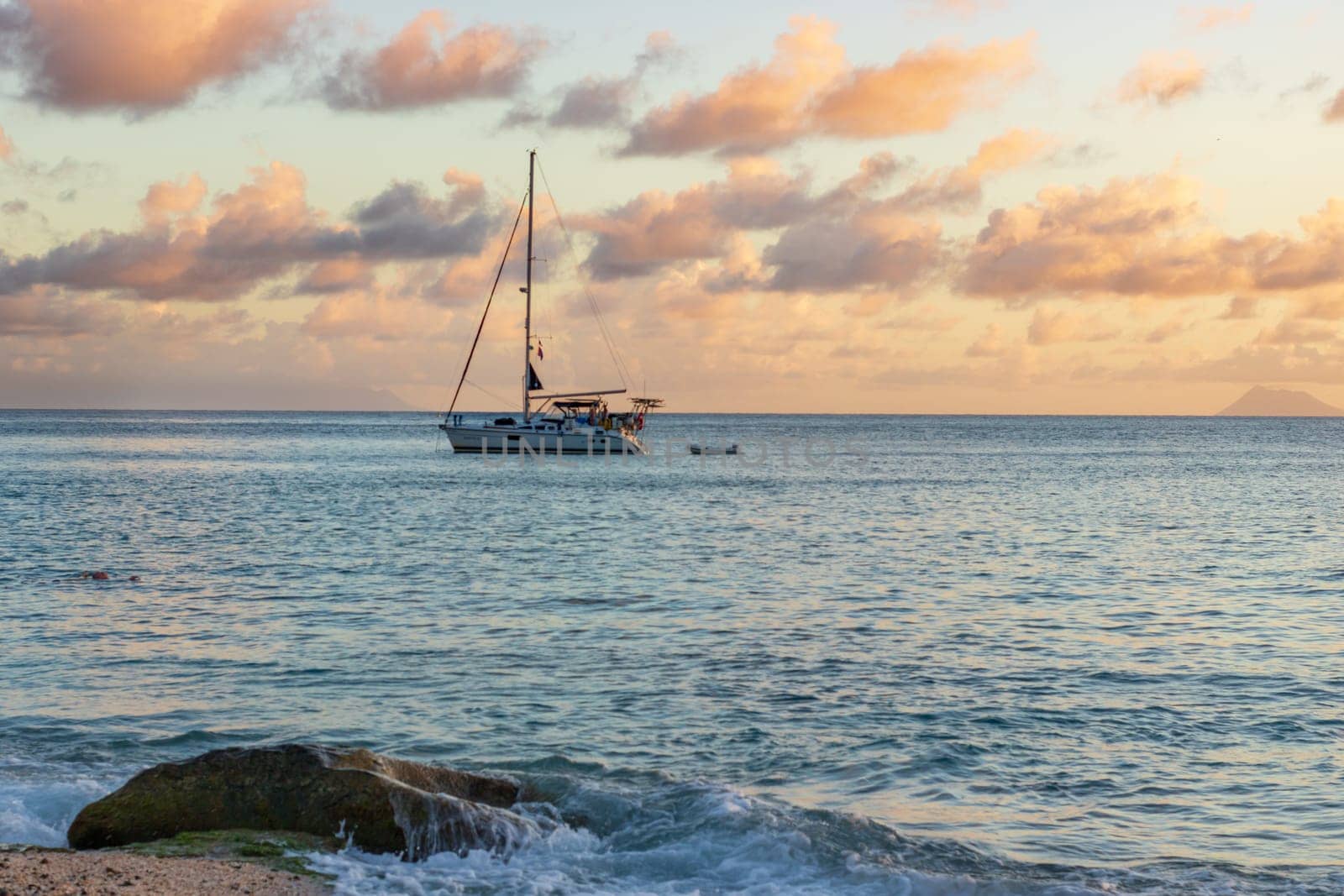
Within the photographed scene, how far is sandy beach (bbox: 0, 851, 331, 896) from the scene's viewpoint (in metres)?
9.35

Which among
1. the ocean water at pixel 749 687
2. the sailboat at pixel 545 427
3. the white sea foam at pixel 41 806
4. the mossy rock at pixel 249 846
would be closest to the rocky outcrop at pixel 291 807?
the mossy rock at pixel 249 846

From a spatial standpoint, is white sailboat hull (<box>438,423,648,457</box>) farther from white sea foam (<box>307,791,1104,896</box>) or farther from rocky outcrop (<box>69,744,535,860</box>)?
white sea foam (<box>307,791,1104,896</box>)

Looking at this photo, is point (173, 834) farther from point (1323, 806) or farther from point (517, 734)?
point (1323, 806)

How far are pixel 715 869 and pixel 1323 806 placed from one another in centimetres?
654

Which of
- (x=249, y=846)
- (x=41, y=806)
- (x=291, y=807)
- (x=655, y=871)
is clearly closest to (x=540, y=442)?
(x=41, y=806)

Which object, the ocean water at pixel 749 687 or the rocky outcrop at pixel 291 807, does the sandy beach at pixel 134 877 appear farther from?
the rocky outcrop at pixel 291 807

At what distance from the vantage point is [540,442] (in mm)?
95875

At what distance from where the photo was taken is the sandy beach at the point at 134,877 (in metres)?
9.35

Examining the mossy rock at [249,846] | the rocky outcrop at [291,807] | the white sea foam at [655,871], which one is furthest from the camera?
the rocky outcrop at [291,807]

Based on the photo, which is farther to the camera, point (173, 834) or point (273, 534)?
point (273, 534)

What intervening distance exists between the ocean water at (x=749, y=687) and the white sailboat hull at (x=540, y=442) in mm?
50350

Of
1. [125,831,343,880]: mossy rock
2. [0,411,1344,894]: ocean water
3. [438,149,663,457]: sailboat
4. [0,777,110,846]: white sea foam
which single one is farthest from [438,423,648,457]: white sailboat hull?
[125,831,343,880]: mossy rock

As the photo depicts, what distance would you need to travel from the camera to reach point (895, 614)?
81.9 feet

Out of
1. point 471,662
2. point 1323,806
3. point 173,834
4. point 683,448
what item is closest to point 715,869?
point 173,834
